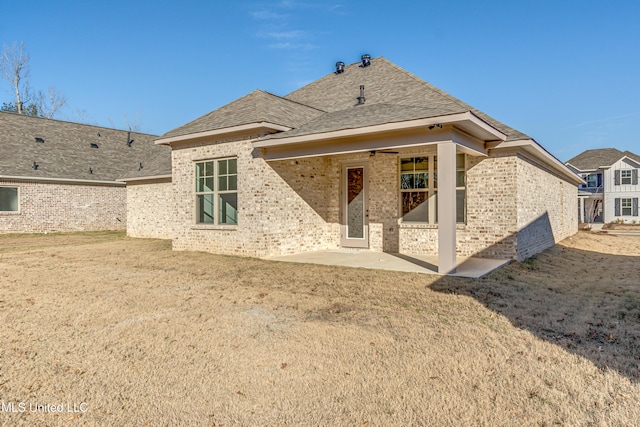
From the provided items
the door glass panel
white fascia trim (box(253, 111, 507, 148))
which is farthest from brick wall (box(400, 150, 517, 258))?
the door glass panel

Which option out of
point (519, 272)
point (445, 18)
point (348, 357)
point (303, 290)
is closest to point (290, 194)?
point (303, 290)

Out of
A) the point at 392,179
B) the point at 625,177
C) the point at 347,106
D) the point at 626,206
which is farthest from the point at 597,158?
the point at 392,179

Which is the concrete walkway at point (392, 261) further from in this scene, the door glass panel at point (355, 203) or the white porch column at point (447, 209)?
the door glass panel at point (355, 203)

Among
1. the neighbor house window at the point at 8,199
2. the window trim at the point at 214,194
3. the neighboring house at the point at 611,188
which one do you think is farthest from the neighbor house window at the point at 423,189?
the neighboring house at the point at 611,188

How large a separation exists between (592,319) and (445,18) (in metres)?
13.2

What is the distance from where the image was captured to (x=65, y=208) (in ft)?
69.1

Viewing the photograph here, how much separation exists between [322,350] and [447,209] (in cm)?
461

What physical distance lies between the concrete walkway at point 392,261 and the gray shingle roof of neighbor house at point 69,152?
9.49 meters

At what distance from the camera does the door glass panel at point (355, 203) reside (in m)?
11.7

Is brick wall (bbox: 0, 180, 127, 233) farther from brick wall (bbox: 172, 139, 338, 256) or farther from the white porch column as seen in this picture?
the white porch column

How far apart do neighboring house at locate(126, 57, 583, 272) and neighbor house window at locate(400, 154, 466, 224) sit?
0.09 feet

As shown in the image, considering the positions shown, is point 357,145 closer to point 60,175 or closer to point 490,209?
point 490,209

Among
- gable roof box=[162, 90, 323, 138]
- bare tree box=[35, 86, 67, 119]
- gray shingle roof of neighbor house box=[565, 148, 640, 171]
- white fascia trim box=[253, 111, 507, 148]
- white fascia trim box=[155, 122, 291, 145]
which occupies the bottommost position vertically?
white fascia trim box=[253, 111, 507, 148]

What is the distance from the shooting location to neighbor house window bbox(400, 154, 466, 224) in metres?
10.2
